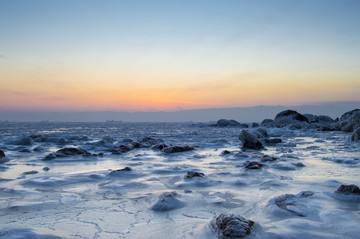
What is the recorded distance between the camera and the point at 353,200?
2.95 metres


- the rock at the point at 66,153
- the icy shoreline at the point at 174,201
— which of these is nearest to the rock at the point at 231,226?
the icy shoreline at the point at 174,201

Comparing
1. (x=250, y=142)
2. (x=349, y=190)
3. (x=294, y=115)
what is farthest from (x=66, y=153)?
(x=294, y=115)

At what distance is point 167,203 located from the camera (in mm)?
2918

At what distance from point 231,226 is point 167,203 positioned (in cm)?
95

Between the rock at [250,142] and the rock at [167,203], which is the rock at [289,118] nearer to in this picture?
the rock at [250,142]

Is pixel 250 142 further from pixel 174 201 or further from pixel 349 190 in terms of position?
pixel 174 201

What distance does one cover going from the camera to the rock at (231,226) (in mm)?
2094

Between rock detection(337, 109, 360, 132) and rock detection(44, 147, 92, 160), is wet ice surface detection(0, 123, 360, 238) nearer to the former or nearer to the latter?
rock detection(44, 147, 92, 160)

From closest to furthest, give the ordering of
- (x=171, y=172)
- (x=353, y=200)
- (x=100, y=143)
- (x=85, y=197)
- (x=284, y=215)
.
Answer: (x=284, y=215) < (x=353, y=200) < (x=85, y=197) < (x=171, y=172) < (x=100, y=143)

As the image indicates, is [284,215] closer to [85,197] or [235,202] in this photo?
[235,202]

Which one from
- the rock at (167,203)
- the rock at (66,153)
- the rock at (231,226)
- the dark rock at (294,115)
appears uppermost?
the dark rock at (294,115)

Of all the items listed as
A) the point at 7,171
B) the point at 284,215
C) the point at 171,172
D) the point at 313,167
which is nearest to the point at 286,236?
the point at 284,215

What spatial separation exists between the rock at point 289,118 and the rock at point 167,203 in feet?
105

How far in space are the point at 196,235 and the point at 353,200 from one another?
1969 millimetres
